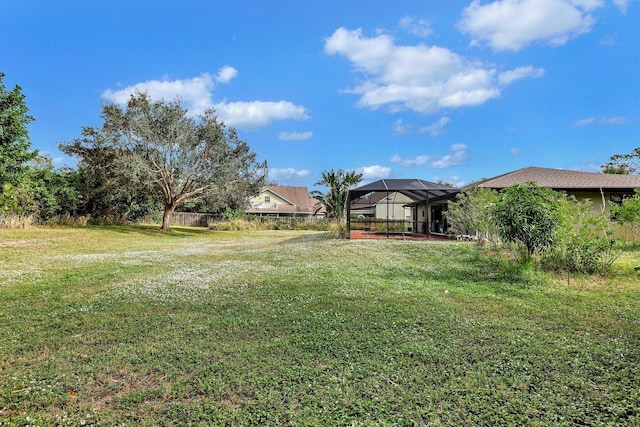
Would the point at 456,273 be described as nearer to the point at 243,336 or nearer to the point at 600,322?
the point at 600,322

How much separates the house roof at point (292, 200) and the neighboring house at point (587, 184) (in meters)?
28.6

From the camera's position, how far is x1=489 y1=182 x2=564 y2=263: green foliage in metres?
7.09

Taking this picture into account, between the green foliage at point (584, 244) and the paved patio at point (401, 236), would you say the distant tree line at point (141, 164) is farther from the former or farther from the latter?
the green foliage at point (584, 244)

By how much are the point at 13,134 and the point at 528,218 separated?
2049cm

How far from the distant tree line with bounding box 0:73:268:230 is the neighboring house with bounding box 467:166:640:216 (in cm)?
1678

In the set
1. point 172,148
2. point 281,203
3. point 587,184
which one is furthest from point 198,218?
point 587,184

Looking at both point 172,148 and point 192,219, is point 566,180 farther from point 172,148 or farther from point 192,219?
point 192,219

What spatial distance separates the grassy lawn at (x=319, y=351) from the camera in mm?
2494

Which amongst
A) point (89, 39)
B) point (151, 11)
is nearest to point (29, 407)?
→ point (151, 11)

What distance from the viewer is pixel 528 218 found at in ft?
23.6

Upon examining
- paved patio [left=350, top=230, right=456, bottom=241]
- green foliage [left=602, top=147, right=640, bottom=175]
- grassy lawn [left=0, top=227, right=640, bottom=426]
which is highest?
green foliage [left=602, top=147, right=640, bottom=175]

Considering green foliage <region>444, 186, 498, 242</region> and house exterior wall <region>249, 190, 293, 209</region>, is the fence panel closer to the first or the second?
house exterior wall <region>249, 190, 293, 209</region>

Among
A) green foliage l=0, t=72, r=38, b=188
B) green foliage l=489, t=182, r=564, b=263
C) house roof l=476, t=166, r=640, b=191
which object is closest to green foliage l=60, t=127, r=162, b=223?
green foliage l=0, t=72, r=38, b=188

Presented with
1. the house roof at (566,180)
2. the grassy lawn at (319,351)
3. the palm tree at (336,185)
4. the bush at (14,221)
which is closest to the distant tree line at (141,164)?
Result: the bush at (14,221)
